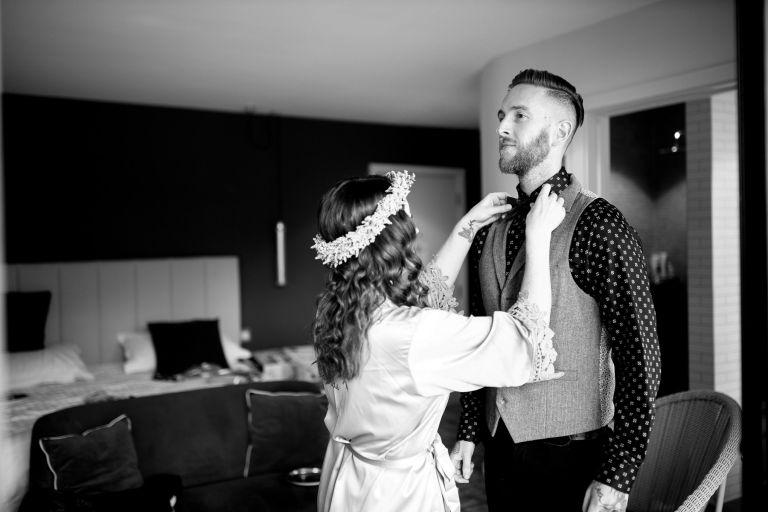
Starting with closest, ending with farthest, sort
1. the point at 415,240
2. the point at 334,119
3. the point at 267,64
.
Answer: the point at 415,240
the point at 267,64
the point at 334,119

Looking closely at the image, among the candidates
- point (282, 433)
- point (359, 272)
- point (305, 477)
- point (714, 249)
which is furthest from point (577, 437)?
point (714, 249)

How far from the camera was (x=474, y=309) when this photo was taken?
169 cm

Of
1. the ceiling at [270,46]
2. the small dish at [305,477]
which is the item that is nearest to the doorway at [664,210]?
the ceiling at [270,46]

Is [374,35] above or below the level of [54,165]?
above

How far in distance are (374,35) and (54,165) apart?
309 cm

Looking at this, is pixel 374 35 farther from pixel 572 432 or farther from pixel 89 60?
pixel 572 432

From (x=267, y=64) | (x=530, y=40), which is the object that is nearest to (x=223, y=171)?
(x=267, y=64)

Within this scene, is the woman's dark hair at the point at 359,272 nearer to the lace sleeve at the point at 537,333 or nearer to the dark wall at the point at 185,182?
the lace sleeve at the point at 537,333

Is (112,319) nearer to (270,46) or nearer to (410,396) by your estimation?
(270,46)

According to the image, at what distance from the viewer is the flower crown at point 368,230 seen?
→ 1333 mm

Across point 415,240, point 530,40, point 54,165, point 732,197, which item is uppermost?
point 530,40

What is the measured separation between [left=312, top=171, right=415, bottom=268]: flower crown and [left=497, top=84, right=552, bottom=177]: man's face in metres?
0.28

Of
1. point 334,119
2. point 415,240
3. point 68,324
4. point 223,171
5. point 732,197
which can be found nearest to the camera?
point 415,240

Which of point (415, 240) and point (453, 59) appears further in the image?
point (453, 59)
